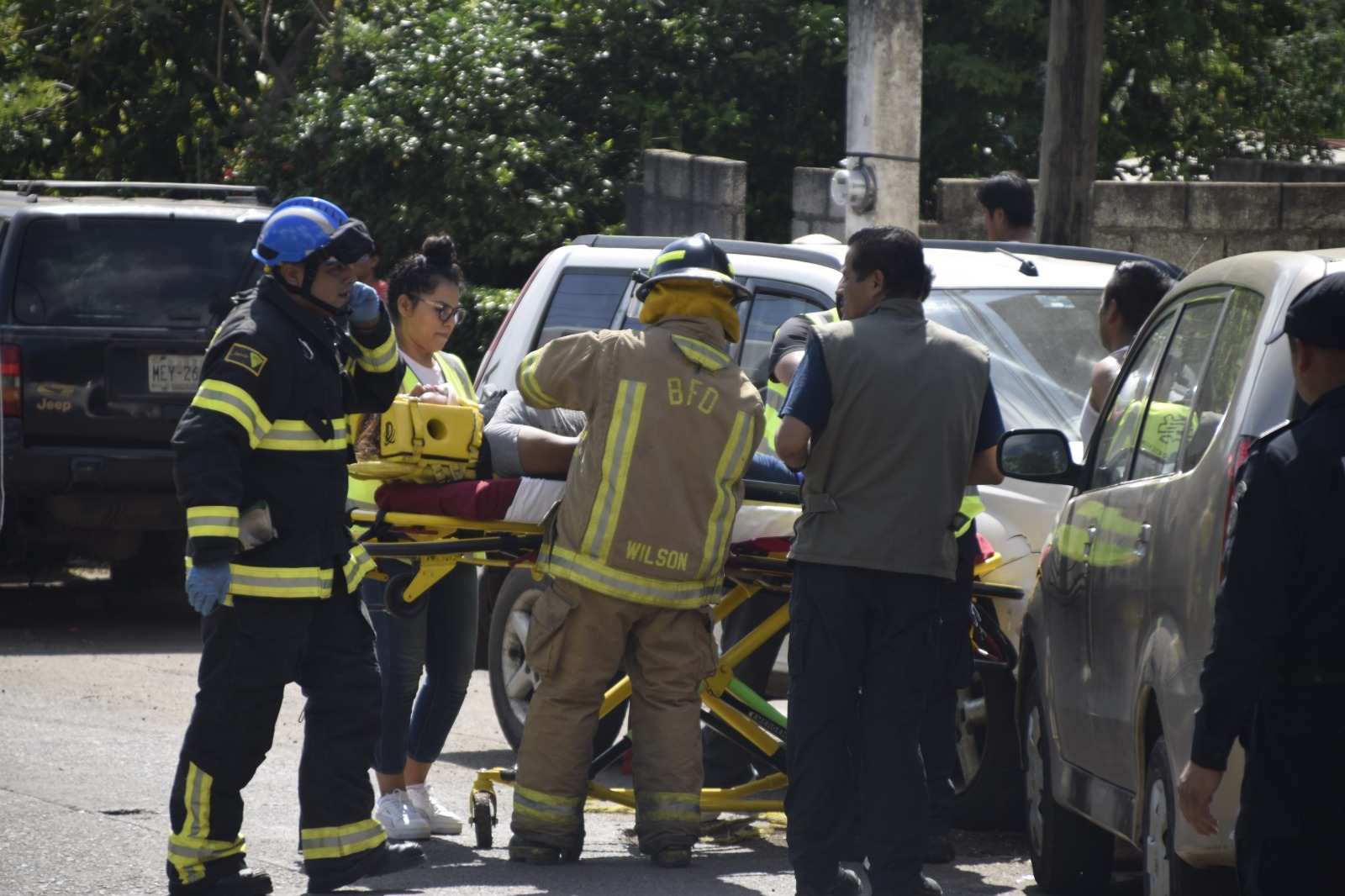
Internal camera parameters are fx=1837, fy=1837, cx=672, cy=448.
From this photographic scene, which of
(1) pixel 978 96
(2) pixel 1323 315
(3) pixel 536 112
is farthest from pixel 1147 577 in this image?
(3) pixel 536 112

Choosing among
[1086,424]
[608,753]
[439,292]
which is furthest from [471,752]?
[1086,424]

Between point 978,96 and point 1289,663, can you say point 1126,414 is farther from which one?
point 978,96

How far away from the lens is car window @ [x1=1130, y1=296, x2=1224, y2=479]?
455cm

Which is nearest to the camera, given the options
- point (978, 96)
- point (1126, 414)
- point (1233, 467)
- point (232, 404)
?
point (1233, 467)

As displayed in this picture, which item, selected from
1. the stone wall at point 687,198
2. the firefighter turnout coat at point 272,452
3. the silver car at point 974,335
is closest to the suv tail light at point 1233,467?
the silver car at point 974,335

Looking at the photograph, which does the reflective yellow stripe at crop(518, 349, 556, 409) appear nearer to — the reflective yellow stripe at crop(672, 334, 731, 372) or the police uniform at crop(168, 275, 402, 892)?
the reflective yellow stripe at crop(672, 334, 731, 372)

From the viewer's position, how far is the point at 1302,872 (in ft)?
10.4

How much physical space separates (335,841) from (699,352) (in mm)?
1746

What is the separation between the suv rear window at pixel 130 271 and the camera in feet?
32.4

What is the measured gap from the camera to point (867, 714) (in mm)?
5082

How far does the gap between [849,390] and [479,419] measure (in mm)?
1358

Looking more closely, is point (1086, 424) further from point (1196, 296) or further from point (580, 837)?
point (580, 837)

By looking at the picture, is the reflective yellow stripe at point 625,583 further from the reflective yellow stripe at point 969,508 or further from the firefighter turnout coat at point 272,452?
the reflective yellow stripe at point 969,508

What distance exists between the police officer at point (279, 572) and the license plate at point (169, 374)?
4843 mm
